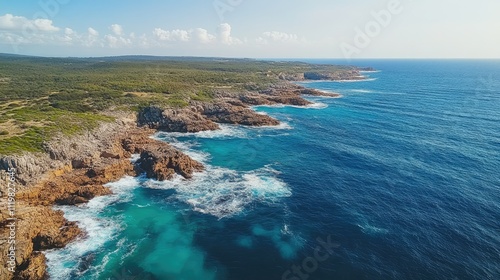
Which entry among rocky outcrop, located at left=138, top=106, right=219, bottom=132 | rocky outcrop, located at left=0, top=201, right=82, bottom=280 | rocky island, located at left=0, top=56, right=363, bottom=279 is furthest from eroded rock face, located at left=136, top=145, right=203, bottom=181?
rocky outcrop, located at left=138, top=106, right=219, bottom=132

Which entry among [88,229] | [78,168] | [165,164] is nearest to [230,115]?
[165,164]

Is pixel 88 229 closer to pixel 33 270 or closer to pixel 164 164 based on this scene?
pixel 33 270

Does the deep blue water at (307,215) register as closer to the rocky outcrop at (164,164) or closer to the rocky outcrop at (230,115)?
the rocky outcrop at (164,164)

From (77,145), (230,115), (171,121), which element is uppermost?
(77,145)

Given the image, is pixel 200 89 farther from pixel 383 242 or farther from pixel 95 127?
pixel 383 242

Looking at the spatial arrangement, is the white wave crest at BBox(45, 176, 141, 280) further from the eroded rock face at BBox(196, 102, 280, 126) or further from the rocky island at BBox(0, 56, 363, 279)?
the eroded rock face at BBox(196, 102, 280, 126)

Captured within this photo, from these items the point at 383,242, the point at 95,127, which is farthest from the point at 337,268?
the point at 95,127
